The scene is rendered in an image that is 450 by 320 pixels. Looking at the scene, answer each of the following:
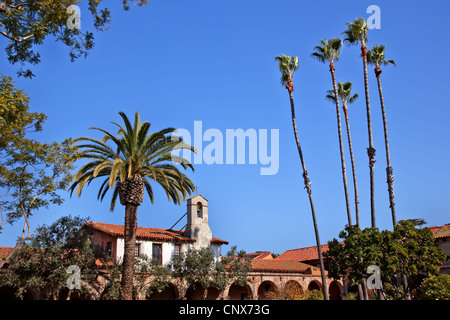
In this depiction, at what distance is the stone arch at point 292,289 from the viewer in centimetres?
3431

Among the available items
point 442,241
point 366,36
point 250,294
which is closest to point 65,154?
point 250,294

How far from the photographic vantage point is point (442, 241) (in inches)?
1375

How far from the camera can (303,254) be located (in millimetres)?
49625

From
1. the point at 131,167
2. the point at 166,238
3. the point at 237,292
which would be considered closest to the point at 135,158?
the point at 131,167

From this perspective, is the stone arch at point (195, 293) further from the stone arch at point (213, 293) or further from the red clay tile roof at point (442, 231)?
the red clay tile roof at point (442, 231)

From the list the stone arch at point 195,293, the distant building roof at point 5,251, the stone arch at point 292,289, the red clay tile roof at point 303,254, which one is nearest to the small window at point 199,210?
the stone arch at point 195,293

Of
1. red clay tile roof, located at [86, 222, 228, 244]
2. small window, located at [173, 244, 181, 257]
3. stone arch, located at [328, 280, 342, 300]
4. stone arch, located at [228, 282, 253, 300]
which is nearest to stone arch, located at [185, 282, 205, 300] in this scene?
small window, located at [173, 244, 181, 257]

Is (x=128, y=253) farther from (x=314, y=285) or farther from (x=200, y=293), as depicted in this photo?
(x=314, y=285)

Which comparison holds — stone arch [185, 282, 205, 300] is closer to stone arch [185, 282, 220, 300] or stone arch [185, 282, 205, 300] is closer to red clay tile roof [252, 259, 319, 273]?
stone arch [185, 282, 220, 300]

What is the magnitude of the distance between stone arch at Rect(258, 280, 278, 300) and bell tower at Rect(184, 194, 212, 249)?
6906 mm

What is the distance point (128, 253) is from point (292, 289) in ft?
67.0

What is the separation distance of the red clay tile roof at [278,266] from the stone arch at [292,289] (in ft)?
4.45

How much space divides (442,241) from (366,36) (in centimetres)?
1986
